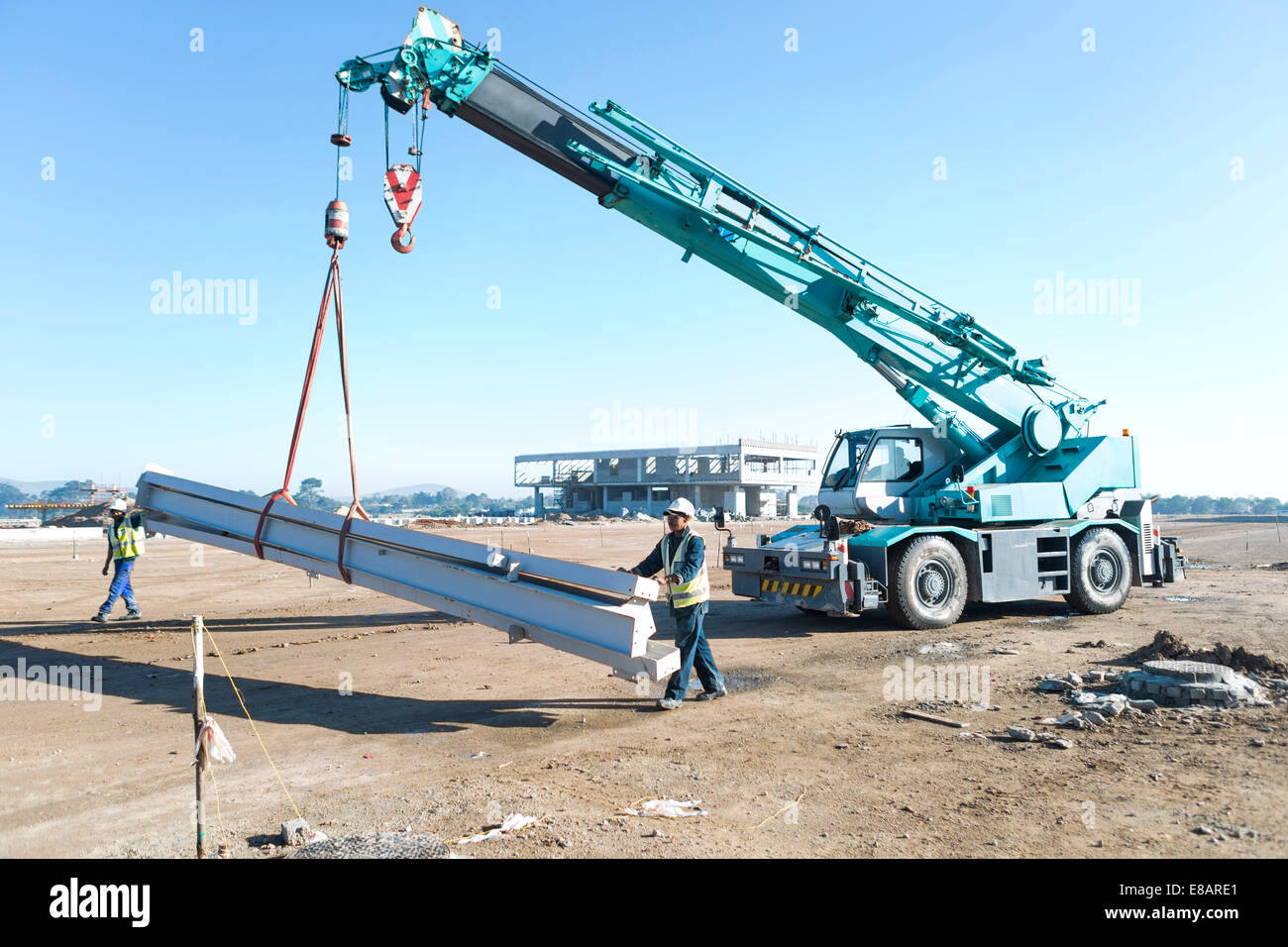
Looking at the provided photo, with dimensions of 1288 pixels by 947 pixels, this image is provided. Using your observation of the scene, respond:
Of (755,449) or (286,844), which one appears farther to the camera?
(755,449)

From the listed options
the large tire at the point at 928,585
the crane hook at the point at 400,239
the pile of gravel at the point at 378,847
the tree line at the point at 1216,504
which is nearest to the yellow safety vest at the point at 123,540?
the crane hook at the point at 400,239

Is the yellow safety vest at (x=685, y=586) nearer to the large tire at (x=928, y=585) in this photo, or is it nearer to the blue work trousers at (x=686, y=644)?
the blue work trousers at (x=686, y=644)

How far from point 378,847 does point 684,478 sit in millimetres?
62261

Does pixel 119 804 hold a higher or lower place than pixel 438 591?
lower

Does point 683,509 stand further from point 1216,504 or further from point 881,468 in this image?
point 1216,504

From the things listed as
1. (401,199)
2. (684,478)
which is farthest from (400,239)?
(684,478)

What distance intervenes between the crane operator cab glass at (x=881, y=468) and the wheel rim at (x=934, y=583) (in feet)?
3.43

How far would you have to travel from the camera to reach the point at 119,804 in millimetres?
4453

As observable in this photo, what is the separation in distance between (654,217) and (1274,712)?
26.8 ft

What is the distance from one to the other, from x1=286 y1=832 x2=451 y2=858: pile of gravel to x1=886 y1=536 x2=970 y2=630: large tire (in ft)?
25.2

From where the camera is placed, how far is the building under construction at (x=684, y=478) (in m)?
64.6
